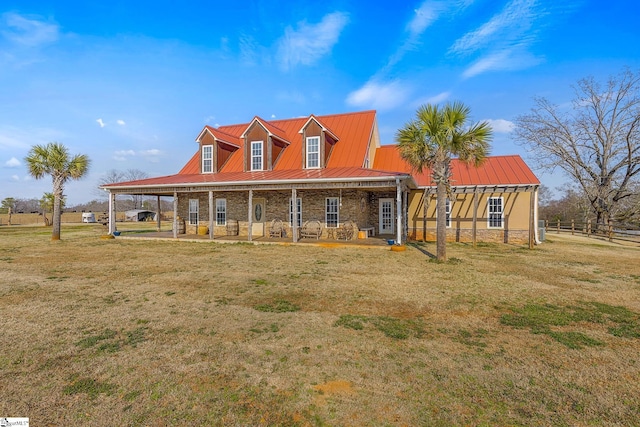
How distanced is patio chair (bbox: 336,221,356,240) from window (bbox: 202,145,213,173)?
9.83 m

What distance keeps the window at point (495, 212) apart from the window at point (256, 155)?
13651 millimetres

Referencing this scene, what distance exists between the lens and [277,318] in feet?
18.0

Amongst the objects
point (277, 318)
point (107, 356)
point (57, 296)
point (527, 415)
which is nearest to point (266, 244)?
point (57, 296)

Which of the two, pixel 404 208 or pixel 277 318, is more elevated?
pixel 404 208

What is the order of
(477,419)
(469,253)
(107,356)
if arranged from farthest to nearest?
(469,253) → (107,356) → (477,419)

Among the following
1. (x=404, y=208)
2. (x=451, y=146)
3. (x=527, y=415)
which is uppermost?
(x=451, y=146)

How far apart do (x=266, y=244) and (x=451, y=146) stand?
369 inches

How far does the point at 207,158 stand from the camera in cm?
2083

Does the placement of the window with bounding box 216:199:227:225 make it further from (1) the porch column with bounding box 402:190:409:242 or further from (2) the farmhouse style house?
(1) the porch column with bounding box 402:190:409:242

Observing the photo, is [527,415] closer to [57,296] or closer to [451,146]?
[57,296]

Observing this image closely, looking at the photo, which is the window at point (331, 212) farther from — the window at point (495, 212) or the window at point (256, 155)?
the window at point (495, 212)

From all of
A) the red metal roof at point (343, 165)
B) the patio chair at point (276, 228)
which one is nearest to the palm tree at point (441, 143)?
the red metal roof at point (343, 165)

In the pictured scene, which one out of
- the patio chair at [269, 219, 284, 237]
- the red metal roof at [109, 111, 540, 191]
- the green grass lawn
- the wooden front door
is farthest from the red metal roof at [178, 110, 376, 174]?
the green grass lawn

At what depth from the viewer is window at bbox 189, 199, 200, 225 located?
20.5 meters
